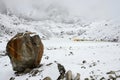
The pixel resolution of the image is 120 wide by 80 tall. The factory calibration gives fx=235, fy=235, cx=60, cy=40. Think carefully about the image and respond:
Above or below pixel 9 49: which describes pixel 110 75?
below

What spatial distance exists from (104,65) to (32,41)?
11354 millimetres

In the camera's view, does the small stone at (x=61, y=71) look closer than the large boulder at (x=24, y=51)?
Yes

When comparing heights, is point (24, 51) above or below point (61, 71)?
above

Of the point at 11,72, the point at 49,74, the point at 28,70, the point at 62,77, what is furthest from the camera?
the point at 11,72

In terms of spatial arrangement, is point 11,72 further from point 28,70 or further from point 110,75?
point 110,75

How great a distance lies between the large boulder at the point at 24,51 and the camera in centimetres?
3316

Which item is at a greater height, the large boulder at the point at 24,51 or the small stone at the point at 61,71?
the large boulder at the point at 24,51

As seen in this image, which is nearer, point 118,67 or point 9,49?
point 118,67

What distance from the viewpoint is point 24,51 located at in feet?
109

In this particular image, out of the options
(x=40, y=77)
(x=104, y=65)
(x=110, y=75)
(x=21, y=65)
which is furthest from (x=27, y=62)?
(x=110, y=75)

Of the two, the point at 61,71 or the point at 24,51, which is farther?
the point at 24,51

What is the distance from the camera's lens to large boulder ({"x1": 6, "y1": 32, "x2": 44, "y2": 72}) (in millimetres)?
33156

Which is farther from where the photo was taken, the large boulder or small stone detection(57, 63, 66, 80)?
the large boulder

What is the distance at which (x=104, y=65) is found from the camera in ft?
94.1
